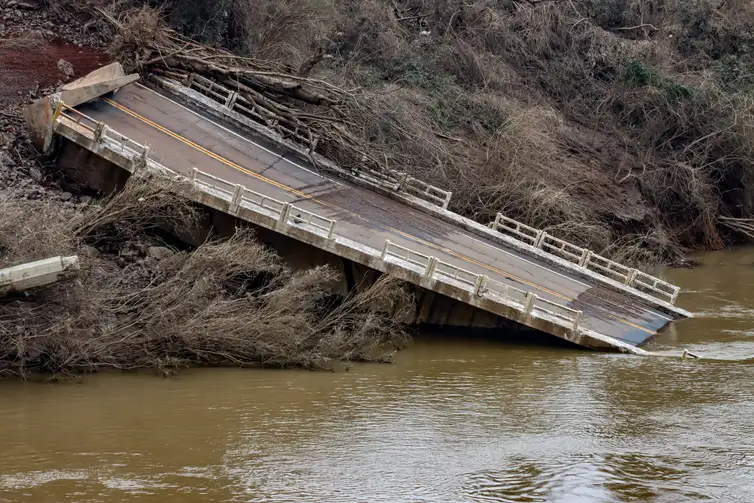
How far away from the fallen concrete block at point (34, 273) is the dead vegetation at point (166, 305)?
819mm

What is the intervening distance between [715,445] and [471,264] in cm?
947

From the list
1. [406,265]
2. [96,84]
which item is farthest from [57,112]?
[406,265]

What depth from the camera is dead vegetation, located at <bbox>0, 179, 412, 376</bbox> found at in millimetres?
18688

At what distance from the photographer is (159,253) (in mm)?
22297

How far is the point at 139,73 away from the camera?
2958 cm

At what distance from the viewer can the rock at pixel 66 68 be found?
1161 inches

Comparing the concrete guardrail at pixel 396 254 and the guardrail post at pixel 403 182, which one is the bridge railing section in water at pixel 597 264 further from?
the concrete guardrail at pixel 396 254

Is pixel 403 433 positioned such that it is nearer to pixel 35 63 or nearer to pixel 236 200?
pixel 236 200

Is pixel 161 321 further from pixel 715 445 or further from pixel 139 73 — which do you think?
pixel 139 73

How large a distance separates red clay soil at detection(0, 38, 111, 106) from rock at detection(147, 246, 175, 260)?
27.3 ft

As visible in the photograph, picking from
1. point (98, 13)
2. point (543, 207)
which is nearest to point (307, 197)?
point (543, 207)

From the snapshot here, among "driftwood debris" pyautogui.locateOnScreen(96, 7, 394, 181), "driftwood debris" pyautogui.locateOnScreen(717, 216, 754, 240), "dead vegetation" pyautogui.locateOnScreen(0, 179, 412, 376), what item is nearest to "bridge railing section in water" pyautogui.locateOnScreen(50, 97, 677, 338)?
"dead vegetation" pyautogui.locateOnScreen(0, 179, 412, 376)

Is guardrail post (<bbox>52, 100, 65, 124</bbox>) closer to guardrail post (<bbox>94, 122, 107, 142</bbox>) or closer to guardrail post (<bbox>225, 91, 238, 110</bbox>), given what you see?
guardrail post (<bbox>94, 122, 107, 142</bbox>)

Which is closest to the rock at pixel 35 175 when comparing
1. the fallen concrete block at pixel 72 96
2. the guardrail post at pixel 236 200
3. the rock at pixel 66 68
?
the fallen concrete block at pixel 72 96
